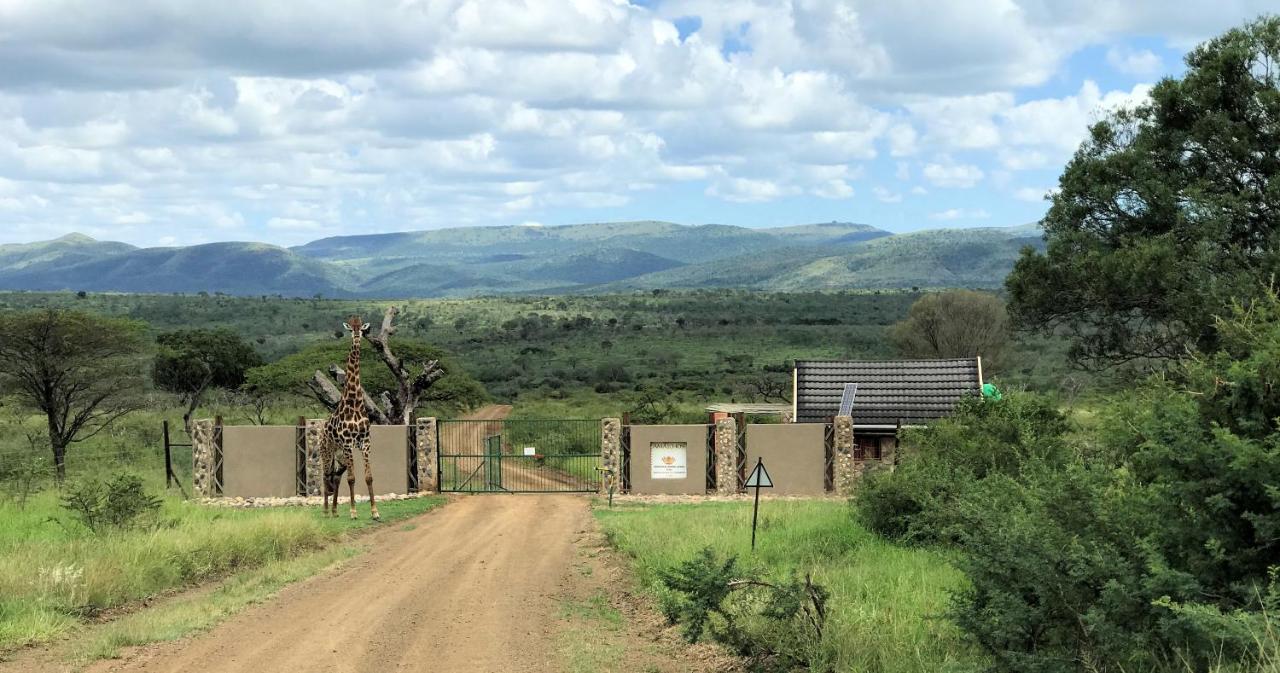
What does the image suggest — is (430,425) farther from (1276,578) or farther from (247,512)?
(1276,578)

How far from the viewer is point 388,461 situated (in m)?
30.4

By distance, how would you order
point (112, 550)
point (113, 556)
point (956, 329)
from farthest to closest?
point (956, 329)
point (112, 550)
point (113, 556)

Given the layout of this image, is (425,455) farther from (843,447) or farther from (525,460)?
(525,460)

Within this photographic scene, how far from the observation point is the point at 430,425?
100ft

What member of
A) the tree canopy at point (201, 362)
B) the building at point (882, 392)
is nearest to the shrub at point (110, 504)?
the building at point (882, 392)

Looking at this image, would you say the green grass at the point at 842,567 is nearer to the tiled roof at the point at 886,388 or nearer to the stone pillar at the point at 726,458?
the stone pillar at the point at 726,458

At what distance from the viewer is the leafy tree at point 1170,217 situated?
28047 millimetres

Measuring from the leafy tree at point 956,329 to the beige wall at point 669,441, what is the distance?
34.1 meters

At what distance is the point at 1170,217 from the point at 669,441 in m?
14.2

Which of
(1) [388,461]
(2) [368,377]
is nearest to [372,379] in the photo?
(2) [368,377]

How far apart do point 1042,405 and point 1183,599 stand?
1296 centimetres

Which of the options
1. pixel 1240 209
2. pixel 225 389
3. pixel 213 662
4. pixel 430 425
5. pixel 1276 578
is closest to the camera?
pixel 1276 578

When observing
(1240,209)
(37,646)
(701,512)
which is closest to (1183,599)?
(37,646)

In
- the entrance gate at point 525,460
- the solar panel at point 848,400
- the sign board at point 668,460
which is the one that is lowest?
the entrance gate at point 525,460
